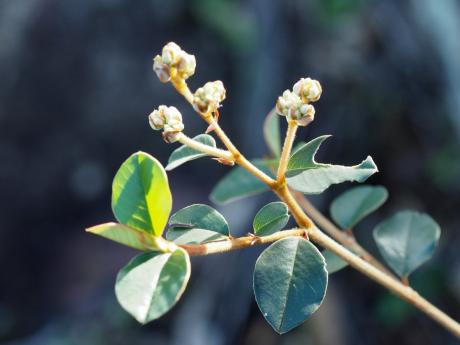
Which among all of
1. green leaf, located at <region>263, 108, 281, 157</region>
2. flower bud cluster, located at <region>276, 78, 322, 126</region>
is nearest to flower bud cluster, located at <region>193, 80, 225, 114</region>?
flower bud cluster, located at <region>276, 78, 322, 126</region>

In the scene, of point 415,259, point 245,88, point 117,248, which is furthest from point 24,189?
point 415,259

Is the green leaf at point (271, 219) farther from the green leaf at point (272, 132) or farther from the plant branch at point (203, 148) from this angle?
the green leaf at point (272, 132)

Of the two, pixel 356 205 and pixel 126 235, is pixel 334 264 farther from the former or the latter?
pixel 126 235

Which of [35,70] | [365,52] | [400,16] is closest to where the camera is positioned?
[400,16]

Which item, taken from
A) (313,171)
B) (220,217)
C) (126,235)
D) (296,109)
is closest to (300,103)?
(296,109)

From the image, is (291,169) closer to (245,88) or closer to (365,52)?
(365,52)

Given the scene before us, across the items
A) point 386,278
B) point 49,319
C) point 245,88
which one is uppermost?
point 386,278

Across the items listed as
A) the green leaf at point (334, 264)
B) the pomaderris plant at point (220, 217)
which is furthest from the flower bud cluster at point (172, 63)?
the green leaf at point (334, 264)
